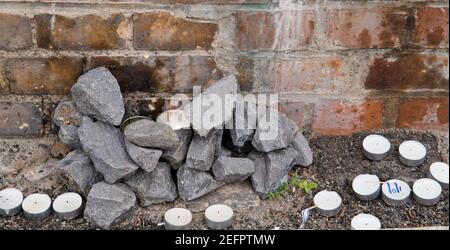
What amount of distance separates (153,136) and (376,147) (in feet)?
1.80

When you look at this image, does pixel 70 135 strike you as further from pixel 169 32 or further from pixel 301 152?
pixel 301 152

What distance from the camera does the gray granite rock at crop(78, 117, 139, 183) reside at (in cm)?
164

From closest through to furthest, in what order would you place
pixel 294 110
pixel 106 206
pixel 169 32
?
pixel 106 206, pixel 169 32, pixel 294 110

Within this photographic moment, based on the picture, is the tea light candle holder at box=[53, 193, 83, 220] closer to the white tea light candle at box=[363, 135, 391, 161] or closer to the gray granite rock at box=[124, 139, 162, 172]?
the gray granite rock at box=[124, 139, 162, 172]

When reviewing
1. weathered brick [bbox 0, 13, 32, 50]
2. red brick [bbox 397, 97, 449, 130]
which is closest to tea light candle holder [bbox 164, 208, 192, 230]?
weathered brick [bbox 0, 13, 32, 50]

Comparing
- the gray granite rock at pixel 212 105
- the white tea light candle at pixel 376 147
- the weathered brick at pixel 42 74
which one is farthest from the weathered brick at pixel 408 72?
the weathered brick at pixel 42 74

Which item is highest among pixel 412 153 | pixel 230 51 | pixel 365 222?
pixel 230 51

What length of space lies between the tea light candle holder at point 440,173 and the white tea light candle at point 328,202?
234 millimetres

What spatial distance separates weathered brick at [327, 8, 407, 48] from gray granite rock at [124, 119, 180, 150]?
1.44ft

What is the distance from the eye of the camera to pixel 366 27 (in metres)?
1.77

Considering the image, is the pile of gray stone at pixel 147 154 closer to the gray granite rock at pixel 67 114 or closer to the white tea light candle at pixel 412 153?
the gray granite rock at pixel 67 114

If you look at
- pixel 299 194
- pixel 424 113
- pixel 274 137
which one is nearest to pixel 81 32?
pixel 274 137

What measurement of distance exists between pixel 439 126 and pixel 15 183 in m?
1.04

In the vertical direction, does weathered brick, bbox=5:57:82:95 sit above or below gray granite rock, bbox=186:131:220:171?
above
